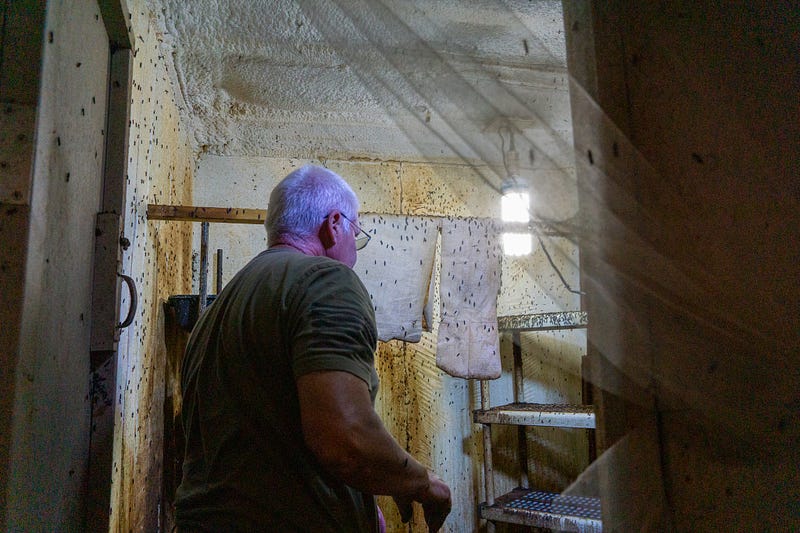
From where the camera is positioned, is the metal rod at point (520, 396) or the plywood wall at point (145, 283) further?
the metal rod at point (520, 396)

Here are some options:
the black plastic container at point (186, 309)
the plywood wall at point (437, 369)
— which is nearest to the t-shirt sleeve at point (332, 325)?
the black plastic container at point (186, 309)

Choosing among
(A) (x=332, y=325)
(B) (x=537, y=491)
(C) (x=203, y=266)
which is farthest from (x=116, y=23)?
(B) (x=537, y=491)

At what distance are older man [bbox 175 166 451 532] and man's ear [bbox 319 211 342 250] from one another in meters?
0.19

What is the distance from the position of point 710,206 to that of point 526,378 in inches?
107

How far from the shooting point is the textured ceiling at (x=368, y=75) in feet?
2.54

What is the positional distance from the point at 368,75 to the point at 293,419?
6.00 ft

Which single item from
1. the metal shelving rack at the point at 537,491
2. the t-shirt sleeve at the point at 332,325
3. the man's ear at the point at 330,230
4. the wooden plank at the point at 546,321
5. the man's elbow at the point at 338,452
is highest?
the man's ear at the point at 330,230

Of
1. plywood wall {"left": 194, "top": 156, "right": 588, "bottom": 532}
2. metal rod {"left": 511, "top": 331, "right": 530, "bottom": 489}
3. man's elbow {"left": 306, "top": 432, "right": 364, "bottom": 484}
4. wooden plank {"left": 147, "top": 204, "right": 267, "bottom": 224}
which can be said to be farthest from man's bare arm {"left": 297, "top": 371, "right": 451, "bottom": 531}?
metal rod {"left": 511, "top": 331, "right": 530, "bottom": 489}

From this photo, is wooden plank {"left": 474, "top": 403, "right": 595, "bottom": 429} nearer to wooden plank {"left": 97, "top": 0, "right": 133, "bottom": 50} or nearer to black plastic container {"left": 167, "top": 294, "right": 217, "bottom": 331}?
black plastic container {"left": 167, "top": 294, "right": 217, "bottom": 331}

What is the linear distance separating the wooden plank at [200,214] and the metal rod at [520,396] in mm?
1772

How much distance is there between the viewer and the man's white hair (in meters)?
1.11

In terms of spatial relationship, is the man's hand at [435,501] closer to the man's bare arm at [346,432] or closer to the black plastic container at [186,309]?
the man's bare arm at [346,432]

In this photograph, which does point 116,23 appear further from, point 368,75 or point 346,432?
point 368,75

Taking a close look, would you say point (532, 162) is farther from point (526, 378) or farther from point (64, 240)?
point (526, 378)
